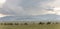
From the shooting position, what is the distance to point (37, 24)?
1.95ft

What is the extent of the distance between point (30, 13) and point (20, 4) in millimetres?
82

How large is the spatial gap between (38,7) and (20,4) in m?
0.11

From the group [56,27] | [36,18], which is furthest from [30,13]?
[56,27]

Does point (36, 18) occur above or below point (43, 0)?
below

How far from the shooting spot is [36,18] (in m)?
0.62

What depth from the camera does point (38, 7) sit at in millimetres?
661


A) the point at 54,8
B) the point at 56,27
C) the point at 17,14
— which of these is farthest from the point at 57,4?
the point at 17,14

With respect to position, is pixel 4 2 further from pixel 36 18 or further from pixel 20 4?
pixel 36 18

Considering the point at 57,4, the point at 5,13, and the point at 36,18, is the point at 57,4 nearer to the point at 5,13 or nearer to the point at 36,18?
the point at 36,18

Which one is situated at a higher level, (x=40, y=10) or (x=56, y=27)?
(x=40, y=10)

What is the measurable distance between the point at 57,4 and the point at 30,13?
0.17 metres

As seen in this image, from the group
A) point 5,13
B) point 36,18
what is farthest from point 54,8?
point 5,13

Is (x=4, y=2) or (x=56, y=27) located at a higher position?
(x=4, y=2)

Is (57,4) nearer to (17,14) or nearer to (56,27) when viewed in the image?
(56,27)
